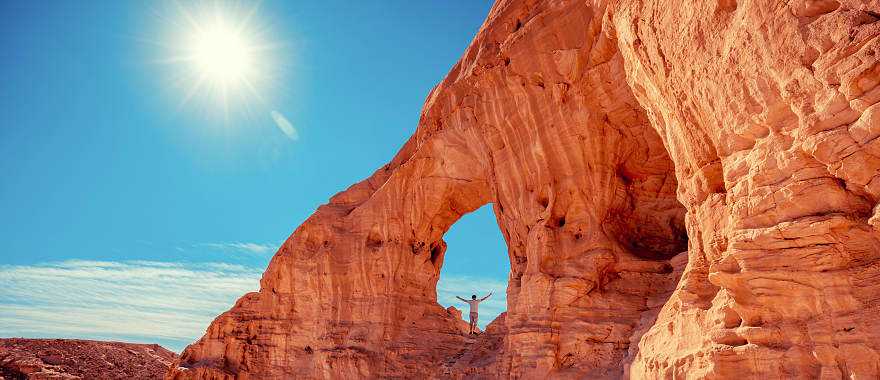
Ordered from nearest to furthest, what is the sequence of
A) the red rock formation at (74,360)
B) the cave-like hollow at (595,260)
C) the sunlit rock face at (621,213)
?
the sunlit rock face at (621,213) → the cave-like hollow at (595,260) → the red rock formation at (74,360)

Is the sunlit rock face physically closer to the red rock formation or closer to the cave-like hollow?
the cave-like hollow

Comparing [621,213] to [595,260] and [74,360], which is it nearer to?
[595,260]

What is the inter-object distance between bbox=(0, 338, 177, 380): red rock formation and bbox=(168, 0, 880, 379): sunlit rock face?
17.4 metres

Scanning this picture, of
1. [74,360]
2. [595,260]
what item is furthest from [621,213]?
[74,360]

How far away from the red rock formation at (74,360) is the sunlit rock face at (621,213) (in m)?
17.4

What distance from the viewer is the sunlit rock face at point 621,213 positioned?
709 cm

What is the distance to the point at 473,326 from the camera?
26.6 meters

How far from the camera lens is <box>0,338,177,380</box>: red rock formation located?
115 feet

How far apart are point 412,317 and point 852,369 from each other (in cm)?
1500

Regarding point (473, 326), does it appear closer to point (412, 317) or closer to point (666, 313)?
point (412, 317)

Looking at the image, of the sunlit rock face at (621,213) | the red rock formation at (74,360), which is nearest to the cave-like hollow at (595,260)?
the sunlit rock face at (621,213)

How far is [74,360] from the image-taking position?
123ft

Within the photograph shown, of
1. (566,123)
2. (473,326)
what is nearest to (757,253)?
(566,123)

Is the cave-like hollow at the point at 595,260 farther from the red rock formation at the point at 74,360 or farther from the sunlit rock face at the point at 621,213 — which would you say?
the red rock formation at the point at 74,360
